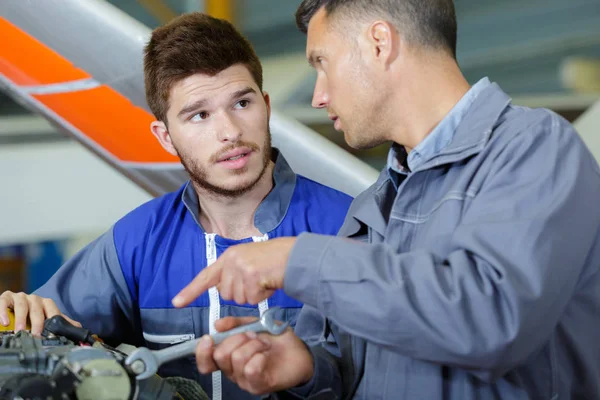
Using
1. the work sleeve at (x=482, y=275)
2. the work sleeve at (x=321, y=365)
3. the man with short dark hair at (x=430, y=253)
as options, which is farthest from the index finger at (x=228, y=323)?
the work sleeve at (x=482, y=275)

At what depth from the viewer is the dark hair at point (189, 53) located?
4.40 ft

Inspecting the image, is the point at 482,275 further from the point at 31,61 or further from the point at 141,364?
the point at 31,61

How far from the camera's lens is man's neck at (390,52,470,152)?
0.99 m

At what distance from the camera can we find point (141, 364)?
826 millimetres

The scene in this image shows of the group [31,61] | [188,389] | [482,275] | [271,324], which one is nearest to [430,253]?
[482,275]

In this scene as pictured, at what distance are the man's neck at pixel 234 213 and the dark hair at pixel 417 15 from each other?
1.56 ft

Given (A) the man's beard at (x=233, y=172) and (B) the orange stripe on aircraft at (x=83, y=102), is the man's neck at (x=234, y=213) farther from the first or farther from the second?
(B) the orange stripe on aircraft at (x=83, y=102)

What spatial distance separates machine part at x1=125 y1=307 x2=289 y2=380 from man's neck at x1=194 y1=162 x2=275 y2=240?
0.48 m

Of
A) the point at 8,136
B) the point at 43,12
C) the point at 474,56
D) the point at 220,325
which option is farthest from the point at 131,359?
the point at 474,56

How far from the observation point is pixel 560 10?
20.5 ft

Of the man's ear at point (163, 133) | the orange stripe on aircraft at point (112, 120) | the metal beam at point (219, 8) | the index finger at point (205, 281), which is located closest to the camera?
the index finger at point (205, 281)

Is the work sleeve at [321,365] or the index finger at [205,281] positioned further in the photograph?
the work sleeve at [321,365]

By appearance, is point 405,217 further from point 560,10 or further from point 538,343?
point 560,10

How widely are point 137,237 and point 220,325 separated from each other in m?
0.47
